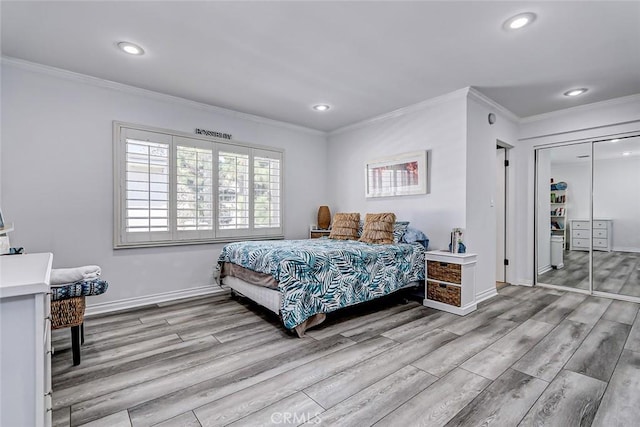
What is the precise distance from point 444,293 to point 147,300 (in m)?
A: 3.40

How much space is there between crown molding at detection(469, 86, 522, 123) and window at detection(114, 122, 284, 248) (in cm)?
274

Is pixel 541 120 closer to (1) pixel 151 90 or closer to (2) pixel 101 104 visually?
(1) pixel 151 90

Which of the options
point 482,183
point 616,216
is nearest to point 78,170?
A: point 482,183

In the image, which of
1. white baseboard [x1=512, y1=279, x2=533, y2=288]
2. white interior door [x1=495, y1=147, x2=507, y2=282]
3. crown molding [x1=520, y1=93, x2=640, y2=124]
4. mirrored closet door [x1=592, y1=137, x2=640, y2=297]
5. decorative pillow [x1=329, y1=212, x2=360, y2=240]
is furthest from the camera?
white interior door [x1=495, y1=147, x2=507, y2=282]

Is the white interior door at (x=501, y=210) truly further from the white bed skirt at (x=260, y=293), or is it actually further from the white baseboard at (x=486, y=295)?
the white bed skirt at (x=260, y=293)

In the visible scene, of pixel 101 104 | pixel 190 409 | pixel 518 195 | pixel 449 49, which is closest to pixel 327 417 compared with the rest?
pixel 190 409

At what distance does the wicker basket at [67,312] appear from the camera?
206 centimetres

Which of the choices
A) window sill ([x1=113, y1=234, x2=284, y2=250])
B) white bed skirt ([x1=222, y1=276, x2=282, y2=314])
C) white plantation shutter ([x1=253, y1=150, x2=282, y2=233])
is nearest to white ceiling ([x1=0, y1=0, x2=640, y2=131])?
white plantation shutter ([x1=253, y1=150, x2=282, y2=233])

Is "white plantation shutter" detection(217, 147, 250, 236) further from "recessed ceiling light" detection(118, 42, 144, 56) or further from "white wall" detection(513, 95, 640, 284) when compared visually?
"white wall" detection(513, 95, 640, 284)

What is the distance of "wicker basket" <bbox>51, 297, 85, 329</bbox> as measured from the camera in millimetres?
2061

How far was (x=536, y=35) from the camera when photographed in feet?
7.93

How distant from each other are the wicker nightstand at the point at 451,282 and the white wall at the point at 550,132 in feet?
5.69

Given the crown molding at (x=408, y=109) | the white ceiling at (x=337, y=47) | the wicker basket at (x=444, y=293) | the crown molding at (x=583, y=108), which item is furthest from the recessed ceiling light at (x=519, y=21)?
the crown molding at (x=583, y=108)

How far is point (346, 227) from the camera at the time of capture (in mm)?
4297
